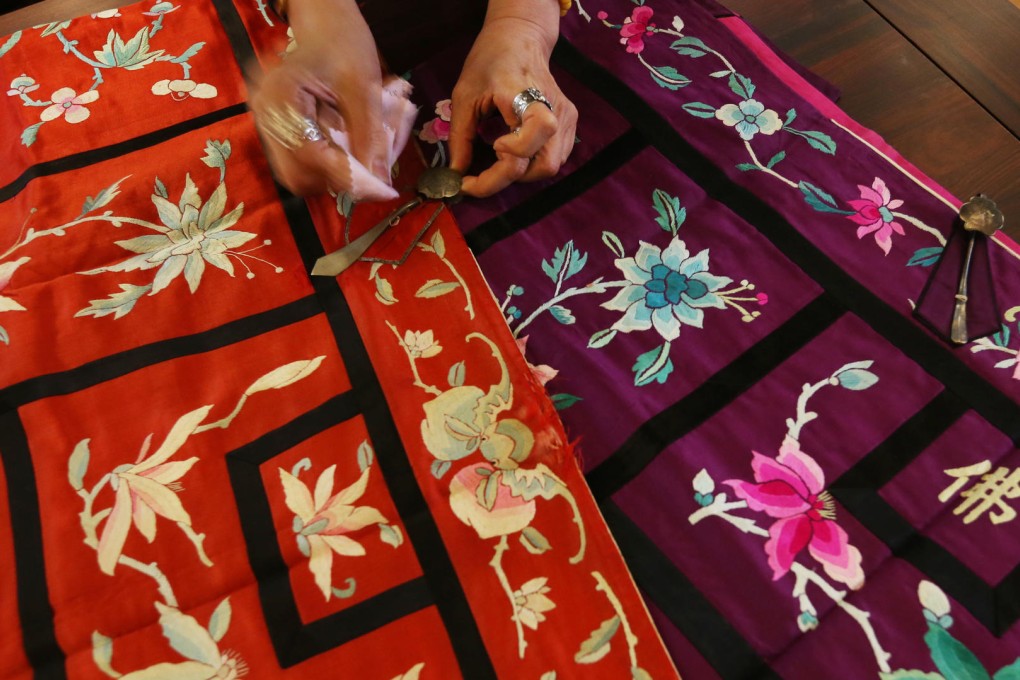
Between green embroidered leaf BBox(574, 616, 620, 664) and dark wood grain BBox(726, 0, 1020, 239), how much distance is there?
0.58 meters

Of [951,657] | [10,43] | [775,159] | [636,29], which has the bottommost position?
[951,657]

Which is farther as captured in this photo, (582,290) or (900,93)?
(900,93)

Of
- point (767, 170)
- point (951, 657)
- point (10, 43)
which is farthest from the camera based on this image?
point (10, 43)

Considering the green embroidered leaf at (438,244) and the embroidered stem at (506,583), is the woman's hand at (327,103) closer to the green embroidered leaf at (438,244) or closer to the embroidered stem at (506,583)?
the green embroidered leaf at (438,244)

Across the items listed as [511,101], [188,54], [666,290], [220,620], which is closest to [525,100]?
[511,101]

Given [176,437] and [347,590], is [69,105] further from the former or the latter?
[347,590]

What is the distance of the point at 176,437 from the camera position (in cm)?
61

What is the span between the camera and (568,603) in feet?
1.82

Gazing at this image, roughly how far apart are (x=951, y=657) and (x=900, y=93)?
2.03 ft

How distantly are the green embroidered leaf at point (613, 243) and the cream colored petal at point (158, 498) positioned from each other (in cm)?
47

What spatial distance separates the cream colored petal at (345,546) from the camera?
57 cm

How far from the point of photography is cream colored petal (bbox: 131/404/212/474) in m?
0.60

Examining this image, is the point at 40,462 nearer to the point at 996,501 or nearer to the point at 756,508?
the point at 756,508

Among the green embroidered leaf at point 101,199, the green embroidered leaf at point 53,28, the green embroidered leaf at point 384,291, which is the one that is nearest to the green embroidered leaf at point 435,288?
the green embroidered leaf at point 384,291
